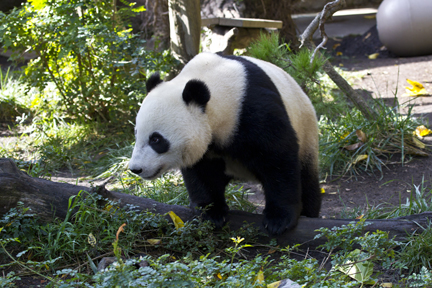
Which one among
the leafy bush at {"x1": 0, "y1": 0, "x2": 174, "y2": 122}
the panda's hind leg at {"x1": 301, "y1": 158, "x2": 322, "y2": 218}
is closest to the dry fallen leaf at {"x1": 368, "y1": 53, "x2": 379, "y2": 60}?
the leafy bush at {"x1": 0, "y1": 0, "x2": 174, "y2": 122}

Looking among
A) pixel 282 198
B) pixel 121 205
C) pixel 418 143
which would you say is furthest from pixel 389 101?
pixel 121 205

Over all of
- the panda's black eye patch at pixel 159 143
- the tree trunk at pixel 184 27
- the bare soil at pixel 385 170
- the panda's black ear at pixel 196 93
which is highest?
the tree trunk at pixel 184 27

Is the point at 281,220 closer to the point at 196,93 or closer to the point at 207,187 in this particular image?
the point at 207,187

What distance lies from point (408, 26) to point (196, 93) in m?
8.48

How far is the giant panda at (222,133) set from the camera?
2764 mm

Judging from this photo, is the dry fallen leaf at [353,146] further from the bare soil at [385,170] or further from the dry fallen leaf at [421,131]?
the dry fallen leaf at [421,131]

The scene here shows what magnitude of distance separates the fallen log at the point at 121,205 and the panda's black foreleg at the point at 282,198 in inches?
4.0

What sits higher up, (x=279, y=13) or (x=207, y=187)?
(x=279, y=13)

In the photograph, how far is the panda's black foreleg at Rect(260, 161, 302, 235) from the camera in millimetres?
2885

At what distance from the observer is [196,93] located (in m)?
2.73

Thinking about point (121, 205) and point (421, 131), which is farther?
point (421, 131)

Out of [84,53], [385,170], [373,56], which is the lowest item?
[385,170]

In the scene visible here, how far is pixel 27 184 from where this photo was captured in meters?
2.80

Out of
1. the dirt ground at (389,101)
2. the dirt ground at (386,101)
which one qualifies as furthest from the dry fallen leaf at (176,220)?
the dirt ground at (386,101)
